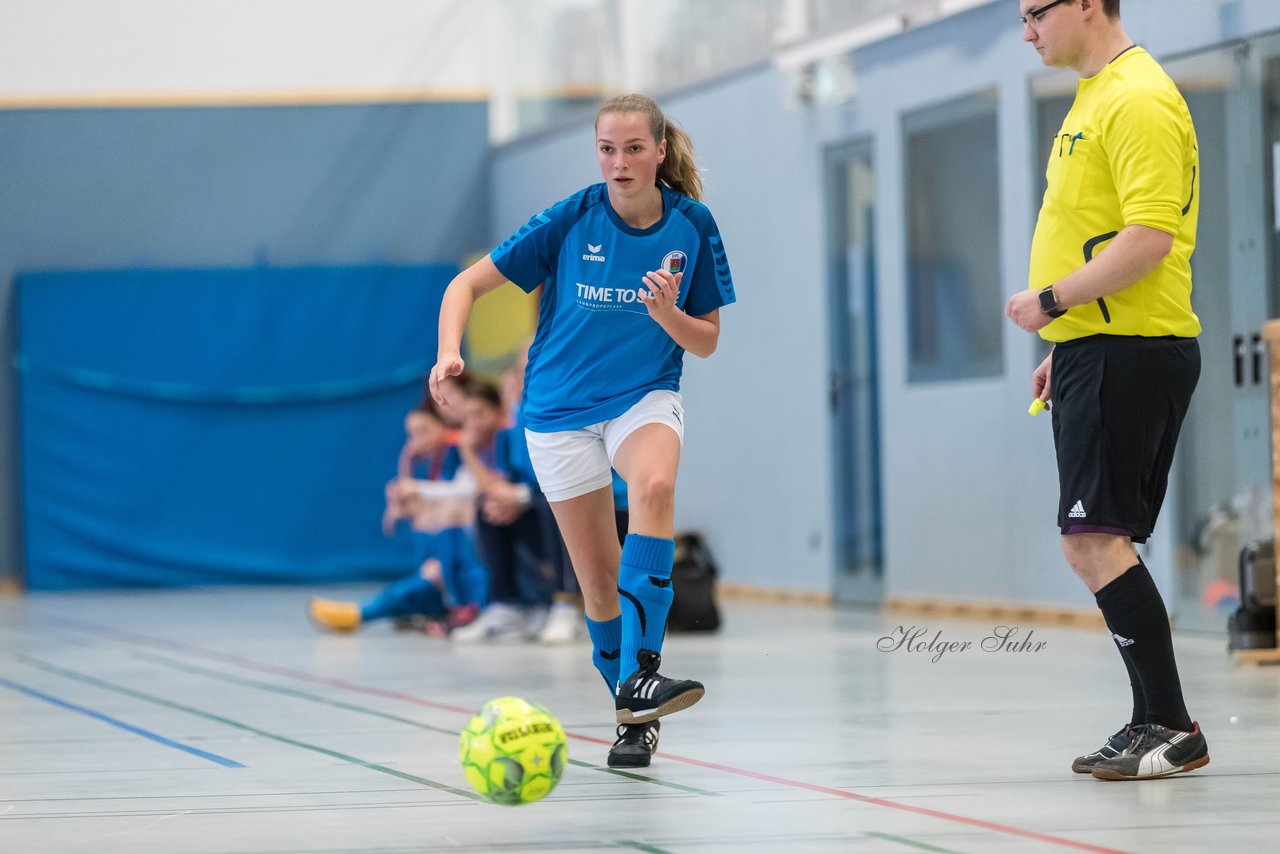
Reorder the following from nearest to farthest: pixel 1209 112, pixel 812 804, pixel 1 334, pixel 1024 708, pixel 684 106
A: pixel 812 804
pixel 1024 708
pixel 1209 112
pixel 684 106
pixel 1 334

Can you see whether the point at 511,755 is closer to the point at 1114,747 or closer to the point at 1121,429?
the point at 1114,747

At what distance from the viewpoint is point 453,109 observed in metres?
15.7

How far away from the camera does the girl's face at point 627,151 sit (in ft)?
14.5

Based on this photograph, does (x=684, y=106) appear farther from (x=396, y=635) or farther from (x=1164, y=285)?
(x=1164, y=285)

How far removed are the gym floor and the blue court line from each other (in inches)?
1.0

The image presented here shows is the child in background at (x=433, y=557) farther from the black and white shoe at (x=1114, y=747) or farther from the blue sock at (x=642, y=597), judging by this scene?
the black and white shoe at (x=1114, y=747)

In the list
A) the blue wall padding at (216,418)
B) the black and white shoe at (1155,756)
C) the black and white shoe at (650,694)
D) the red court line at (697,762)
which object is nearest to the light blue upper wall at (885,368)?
the blue wall padding at (216,418)

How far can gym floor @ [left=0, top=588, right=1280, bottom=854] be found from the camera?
3.53m

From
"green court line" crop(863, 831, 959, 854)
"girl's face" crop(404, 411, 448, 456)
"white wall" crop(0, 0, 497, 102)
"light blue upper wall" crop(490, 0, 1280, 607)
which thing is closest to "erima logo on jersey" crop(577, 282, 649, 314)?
"green court line" crop(863, 831, 959, 854)

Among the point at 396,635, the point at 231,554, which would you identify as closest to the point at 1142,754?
the point at 396,635

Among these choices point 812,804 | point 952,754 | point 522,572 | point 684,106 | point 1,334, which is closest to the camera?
point 812,804

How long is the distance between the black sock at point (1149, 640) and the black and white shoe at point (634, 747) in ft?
3.61

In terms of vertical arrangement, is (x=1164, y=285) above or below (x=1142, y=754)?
above

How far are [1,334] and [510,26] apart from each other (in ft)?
15.3
